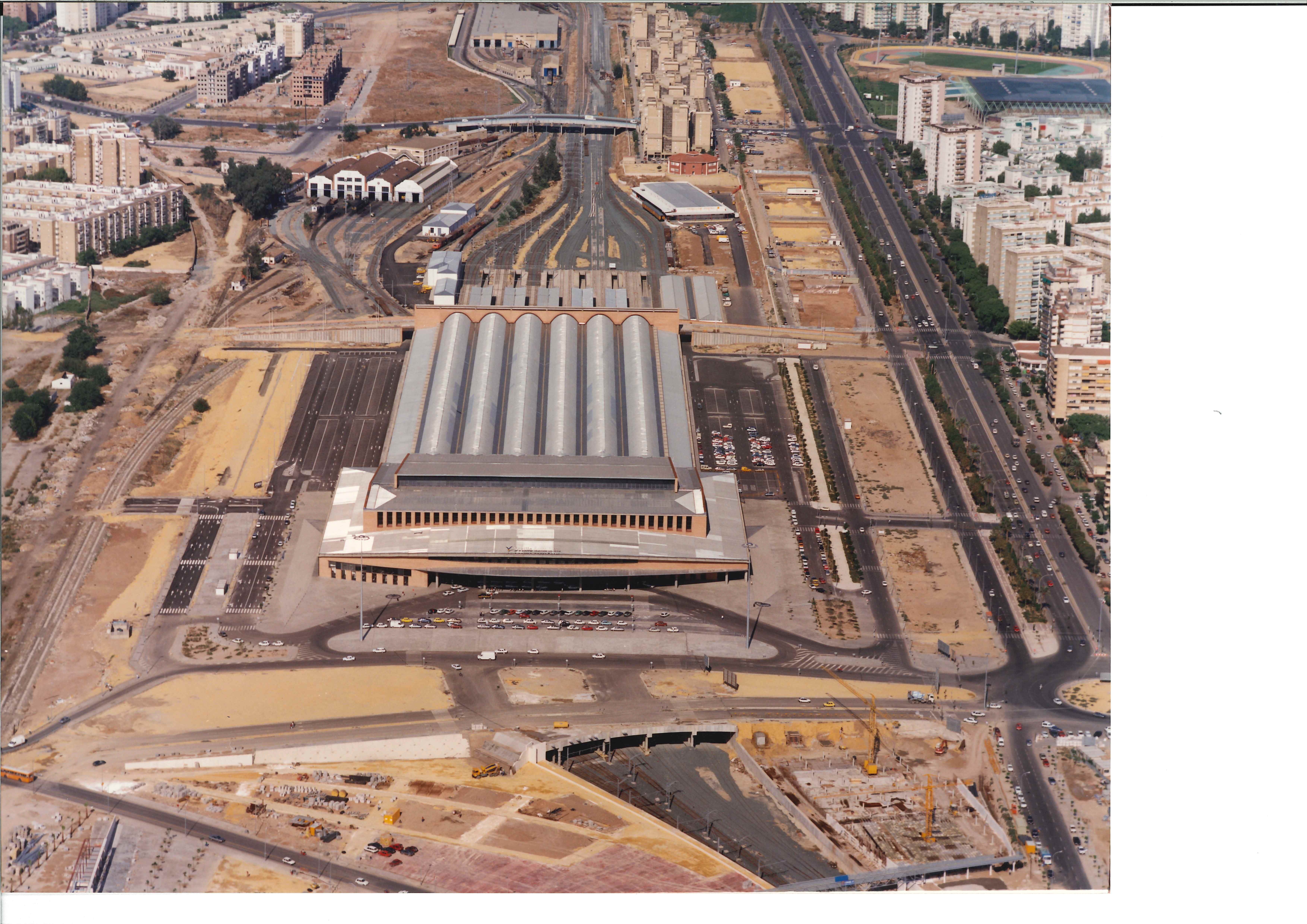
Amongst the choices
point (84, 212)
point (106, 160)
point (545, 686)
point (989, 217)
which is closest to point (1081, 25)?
point (989, 217)

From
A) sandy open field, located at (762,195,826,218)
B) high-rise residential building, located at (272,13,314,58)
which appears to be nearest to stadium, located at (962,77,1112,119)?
sandy open field, located at (762,195,826,218)

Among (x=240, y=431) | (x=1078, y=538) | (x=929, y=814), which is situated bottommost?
(x=929, y=814)

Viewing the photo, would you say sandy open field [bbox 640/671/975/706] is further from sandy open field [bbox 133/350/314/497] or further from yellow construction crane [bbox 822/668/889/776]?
sandy open field [bbox 133/350/314/497]

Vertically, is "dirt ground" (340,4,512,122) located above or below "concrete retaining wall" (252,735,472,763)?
above

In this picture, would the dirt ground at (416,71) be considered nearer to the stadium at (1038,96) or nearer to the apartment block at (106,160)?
the apartment block at (106,160)

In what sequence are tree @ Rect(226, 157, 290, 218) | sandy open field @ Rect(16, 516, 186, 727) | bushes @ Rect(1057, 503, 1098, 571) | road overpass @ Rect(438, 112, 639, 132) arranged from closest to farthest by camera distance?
1. sandy open field @ Rect(16, 516, 186, 727)
2. bushes @ Rect(1057, 503, 1098, 571)
3. tree @ Rect(226, 157, 290, 218)
4. road overpass @ Rect(438, 112, 639, 132)

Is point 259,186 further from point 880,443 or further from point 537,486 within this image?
point 537,486
